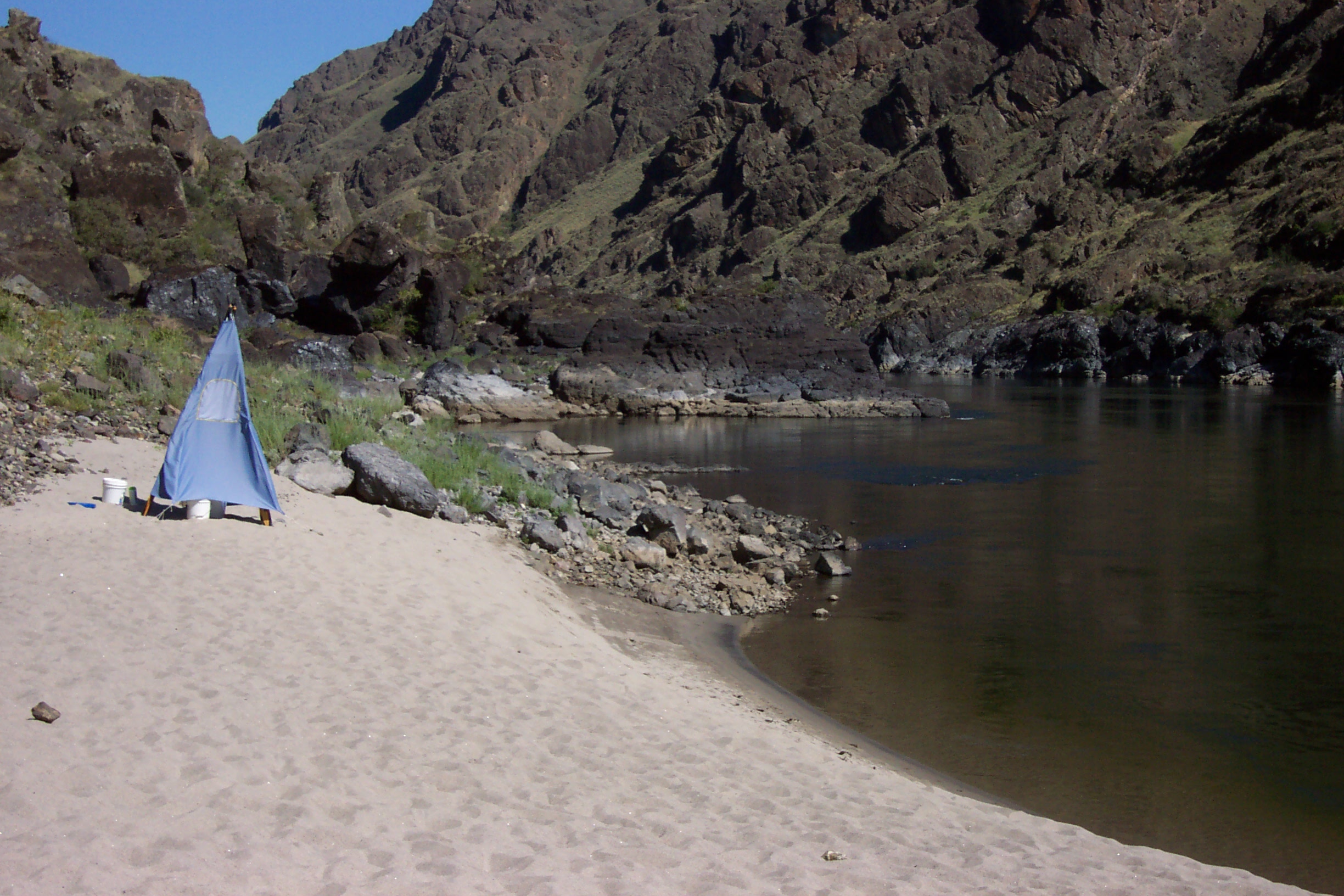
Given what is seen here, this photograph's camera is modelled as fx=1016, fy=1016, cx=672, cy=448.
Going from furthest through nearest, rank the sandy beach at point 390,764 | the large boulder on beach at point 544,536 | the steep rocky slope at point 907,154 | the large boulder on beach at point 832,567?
the steep rocky slope at point 907,154
the large boulder on beach at point 832,567
the large boulder on beach at point 544,536
the sandy beach at point 390,764

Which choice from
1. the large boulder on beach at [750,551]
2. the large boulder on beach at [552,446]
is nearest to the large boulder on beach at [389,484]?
the large boulder on beach at [750,551]

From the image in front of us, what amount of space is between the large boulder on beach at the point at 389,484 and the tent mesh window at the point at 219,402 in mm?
2113

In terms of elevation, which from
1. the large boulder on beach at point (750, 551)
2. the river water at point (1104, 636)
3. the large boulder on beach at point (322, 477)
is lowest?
the river water at point (1104, 636)

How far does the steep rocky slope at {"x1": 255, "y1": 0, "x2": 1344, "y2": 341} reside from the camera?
70.1 metres

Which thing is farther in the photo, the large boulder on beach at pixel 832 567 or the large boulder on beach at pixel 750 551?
the large boulder on beach at pixel 750 551

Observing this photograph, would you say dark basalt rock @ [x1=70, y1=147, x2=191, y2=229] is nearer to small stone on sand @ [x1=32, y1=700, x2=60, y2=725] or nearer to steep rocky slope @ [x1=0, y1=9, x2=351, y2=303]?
steep rocky slope @ [x1=0, y1=9, x2=351, y2=303]

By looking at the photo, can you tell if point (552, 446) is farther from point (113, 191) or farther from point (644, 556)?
point (113, 191)

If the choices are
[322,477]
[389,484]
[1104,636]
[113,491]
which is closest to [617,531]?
[389,484]

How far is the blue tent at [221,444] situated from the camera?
876 centimetres

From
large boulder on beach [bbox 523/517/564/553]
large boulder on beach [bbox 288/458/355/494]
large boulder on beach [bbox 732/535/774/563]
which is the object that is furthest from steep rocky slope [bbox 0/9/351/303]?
large boulder on beach [bbox 732/535/774/563]

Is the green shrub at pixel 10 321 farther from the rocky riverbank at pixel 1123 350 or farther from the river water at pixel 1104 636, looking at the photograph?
the rocky riverbank at pixel 1123 350

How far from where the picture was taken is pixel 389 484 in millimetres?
10953

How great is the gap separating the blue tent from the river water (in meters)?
4.77

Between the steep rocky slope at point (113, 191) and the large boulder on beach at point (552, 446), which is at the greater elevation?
the steep rocky slope at point (113, 191)
